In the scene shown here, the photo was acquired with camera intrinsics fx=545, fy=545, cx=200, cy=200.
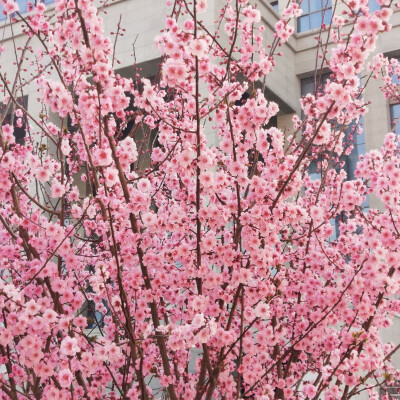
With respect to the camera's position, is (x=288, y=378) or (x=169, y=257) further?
(x=288, y=378)

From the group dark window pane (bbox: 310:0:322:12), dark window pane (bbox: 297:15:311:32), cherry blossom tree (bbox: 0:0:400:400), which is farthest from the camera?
dark window pane (bbox: 297:15:311:32)

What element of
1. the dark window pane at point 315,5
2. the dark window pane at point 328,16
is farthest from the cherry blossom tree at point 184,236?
the dark window pane at point 315,5

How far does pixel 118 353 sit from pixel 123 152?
137 cm

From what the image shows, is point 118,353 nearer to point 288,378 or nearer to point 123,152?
point 123,152

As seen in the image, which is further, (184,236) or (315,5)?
(315,5)

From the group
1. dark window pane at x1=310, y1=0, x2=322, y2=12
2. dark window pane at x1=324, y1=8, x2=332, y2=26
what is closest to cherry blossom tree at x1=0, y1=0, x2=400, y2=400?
dark window pane at x1=324, y1=8, x2=332, y2=26

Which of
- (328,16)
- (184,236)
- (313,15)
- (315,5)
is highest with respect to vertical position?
(315,5)

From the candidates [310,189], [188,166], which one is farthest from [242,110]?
[310,189]

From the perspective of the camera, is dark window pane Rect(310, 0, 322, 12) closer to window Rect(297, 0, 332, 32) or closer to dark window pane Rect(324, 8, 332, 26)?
window Rect(297, 0, 332, 32)

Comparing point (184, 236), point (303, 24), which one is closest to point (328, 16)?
point (303, 24)

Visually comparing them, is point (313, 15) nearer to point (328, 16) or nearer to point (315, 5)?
point (315, 5)

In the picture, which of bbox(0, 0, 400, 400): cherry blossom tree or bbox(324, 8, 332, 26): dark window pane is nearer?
bbox(0, 0, 400, 400): cherry blossom tree

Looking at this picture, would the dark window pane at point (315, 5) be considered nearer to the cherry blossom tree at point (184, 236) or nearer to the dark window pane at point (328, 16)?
the dark window pane at point (328, 16)

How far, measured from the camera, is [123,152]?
151 inches
